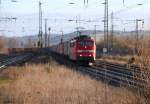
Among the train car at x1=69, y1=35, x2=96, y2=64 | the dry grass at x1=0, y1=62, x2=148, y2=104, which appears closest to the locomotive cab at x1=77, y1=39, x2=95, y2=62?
the train car at x1=69, y1=35, x2=96, y2=64

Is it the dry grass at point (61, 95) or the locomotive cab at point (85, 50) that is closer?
the dry grass at point (61, 95)

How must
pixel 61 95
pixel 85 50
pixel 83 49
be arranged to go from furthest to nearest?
Result: pixel 85 50 < pixel 83 49 < pixel 61 95

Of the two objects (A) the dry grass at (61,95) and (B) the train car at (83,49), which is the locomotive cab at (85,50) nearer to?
(B) the train car at (83,49)

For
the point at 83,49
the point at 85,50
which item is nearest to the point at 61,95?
the point at 83,49

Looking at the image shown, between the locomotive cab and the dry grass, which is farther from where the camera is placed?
the locomotive cab

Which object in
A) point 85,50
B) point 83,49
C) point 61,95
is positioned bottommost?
point 61,95

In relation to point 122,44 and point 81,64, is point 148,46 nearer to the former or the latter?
point 81,64

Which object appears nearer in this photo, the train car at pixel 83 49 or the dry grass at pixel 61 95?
the dry grass at pixel 61 95

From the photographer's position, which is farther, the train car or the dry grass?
the train car

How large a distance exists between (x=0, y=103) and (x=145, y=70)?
21.4 feet

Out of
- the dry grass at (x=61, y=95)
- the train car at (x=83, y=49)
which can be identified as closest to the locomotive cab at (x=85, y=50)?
the train car at (x=83, y=49)

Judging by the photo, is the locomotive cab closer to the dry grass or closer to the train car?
the train car

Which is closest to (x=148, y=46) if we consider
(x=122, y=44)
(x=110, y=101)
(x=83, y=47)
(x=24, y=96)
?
(x=110, y=101)

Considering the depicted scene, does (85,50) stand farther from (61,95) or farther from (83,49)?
(61,95)
